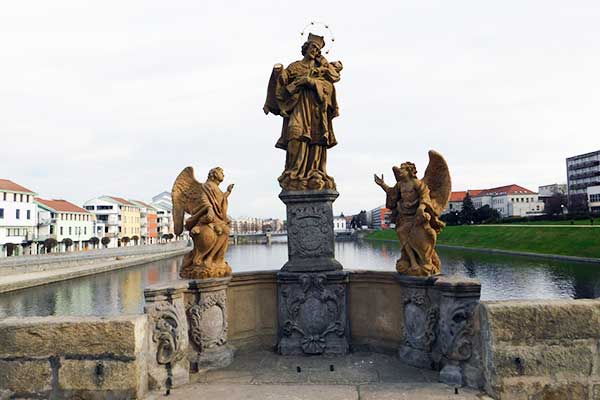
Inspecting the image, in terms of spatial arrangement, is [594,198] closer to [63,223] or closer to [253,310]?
[253,310]

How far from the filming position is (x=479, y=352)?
4586 mm

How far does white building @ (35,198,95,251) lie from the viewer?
200 ft

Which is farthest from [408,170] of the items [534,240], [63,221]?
[63,221]

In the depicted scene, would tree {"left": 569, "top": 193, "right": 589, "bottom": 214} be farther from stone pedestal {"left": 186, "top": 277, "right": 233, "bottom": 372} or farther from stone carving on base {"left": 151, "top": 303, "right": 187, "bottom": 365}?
stone carving on base {"left": 151, "top": 303, "right": 187, "bottom": 365}

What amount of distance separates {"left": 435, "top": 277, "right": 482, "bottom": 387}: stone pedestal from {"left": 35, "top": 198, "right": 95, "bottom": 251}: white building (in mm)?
64593

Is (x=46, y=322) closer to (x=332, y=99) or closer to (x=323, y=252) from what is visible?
(x=323, y=252)

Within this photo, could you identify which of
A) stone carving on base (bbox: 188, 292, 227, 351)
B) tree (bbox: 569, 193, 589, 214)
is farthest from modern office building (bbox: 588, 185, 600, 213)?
stone carving on base (bbox: 188, 292, 227, 351)

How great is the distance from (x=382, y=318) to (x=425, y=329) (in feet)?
2.96

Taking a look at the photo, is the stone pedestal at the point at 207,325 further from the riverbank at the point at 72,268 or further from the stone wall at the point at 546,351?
the riverbank at the point at 72,268

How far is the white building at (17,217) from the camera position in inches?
1980

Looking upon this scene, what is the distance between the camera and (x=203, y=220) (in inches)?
232

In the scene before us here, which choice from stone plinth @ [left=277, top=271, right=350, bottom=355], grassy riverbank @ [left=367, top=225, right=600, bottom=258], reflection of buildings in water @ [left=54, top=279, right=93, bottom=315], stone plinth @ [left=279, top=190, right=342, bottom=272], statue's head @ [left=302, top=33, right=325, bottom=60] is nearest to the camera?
stone plinth @ [left=277, top=271, right=350, bottom=355]

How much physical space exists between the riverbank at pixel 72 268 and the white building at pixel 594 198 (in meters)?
75.3

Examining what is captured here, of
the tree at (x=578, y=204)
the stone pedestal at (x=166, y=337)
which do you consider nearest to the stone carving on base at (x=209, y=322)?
the stone pedestal at (x=166, y=337)
